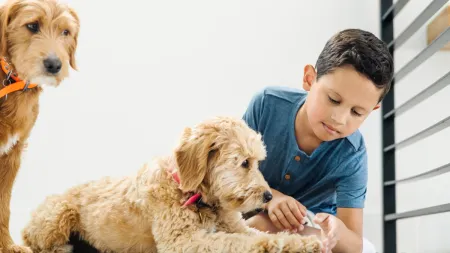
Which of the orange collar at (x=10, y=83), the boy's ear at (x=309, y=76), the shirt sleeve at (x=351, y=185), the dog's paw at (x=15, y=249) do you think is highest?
the boy's ear at (x=309, y=76)

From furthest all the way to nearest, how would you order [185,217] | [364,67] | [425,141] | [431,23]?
1. [425,141]
2. [431,23]
3. [364,67]
4. [185,217]

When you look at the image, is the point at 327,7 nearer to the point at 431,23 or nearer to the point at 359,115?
the point at 431,23

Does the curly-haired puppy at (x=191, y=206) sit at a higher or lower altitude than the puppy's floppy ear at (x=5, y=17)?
lower

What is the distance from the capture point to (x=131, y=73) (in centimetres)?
230

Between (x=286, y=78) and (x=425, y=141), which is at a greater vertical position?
(x=286, y=78)

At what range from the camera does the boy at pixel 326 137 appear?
45.3 inches

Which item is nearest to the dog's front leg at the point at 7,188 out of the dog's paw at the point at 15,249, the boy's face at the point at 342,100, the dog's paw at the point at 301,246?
the dog's paw at the point at 15,249

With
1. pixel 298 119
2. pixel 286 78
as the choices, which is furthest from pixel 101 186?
pixel 286 78

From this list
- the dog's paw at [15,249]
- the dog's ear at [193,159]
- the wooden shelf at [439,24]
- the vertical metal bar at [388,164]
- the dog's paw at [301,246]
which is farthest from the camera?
the wooden shelf at [439,24]

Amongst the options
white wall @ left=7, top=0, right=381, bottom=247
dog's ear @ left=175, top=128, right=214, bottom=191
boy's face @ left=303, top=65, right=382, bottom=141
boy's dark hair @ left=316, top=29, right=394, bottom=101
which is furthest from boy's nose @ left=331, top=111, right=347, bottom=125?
white wall @ left=7, top=0, right=381, bottom=247

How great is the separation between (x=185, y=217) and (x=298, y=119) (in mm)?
583

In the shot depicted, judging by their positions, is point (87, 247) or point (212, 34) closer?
point (87, 247)

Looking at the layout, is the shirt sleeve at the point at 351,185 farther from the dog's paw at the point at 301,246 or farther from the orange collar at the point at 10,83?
the orange collar at the point at 10,83

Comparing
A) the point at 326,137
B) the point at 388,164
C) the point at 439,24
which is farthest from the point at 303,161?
the point at 439,24
